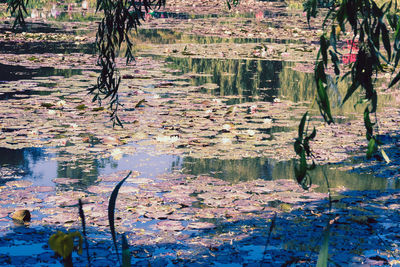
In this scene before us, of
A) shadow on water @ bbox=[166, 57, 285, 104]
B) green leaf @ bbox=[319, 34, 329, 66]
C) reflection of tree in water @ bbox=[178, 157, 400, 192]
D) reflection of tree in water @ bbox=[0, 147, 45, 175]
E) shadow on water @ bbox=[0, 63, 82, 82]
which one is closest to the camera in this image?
green leaf @ bbox=[319, 34, 329, 66]

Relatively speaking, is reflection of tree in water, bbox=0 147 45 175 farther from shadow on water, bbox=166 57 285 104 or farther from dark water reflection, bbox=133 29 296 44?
dark water reflection, bbox=133 29 296 44

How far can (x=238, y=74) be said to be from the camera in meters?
9.25

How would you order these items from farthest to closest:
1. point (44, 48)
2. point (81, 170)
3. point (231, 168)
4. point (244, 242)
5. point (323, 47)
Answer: point (44, 48) → point (231, 168) → point (81, 170) → point (244, 242) → point (323, 47)

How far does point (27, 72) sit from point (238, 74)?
3042mm

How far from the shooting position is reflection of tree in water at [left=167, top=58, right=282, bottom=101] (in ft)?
26.3

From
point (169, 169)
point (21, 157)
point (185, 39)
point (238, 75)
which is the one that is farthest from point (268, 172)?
point (185, 39)

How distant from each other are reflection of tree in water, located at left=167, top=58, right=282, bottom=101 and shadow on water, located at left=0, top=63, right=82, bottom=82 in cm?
168

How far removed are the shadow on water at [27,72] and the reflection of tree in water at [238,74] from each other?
1.68 m

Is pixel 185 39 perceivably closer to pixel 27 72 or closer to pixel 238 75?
pixel 238 75

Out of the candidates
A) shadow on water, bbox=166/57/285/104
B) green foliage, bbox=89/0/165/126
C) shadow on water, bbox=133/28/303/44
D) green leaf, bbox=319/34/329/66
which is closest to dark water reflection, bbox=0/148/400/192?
green foliage, bbox=89/0/165/126

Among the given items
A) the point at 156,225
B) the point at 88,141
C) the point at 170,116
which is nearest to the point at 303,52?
the point at 170,116

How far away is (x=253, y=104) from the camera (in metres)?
7.12

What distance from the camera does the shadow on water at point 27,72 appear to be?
27.9ft

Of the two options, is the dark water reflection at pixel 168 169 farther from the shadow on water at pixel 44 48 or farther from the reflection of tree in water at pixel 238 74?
the shadow on water at pixel 44 48
